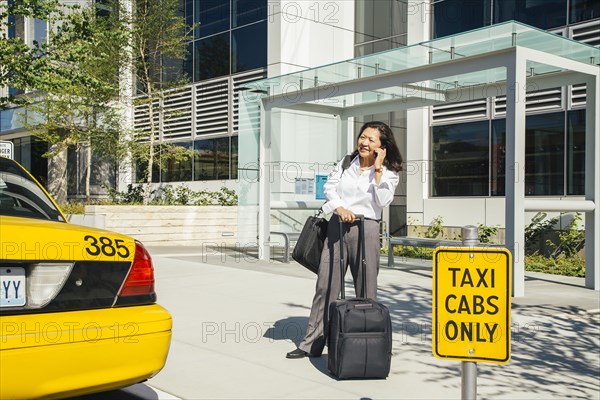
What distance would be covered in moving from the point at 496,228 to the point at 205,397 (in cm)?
1192

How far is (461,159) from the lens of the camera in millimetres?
16734

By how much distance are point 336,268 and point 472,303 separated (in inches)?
111

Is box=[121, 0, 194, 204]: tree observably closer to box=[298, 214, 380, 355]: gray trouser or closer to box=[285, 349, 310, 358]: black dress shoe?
box=[285, 349, 310, 358]: black dress shoe

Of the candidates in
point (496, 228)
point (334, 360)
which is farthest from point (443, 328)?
point (496, 228)

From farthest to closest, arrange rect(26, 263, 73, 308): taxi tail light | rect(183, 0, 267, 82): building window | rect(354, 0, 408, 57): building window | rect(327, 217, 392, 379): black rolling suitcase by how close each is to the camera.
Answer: rect(183, 0, 267, 82): building window, rect(354, 0, 408, 57): building window, rect(327, 217, 392, 379): black rolling suitcase, rect(26, 263, 73, 308): taxi tail light

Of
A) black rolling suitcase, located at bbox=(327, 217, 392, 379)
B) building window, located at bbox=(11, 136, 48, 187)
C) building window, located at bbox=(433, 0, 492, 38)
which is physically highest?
building window, located at bbox=(433, 0, 492, 38)

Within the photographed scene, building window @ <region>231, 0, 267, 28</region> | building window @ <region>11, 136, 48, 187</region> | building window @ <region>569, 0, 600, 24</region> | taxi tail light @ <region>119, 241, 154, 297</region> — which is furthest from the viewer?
building window @ <region>11, 136, 48, 187</region>

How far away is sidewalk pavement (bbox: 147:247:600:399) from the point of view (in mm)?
4957

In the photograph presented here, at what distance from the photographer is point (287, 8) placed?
19.8m

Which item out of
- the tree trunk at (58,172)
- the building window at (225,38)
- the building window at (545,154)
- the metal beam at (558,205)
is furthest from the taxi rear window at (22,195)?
the tree trunk at (58,172)

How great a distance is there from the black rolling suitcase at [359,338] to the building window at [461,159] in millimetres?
11730

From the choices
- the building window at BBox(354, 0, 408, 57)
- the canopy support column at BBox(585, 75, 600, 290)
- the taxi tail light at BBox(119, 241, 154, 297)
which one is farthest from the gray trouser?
the building window at BBox(354, 0, 408, 57)

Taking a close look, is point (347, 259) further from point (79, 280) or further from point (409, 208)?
point (409, 208)

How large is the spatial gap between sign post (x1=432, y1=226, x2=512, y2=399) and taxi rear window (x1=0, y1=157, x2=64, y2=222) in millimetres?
2604
